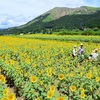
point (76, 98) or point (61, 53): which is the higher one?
point (76, 98)

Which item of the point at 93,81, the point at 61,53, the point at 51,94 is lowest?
the point at 61,53

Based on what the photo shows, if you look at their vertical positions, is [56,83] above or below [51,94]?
below

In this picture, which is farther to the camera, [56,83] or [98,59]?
[98,59]

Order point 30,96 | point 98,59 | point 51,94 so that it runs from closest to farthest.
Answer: point 51,94 → point 30,96 → point 98,59

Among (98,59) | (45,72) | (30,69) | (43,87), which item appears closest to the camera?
(43,87)

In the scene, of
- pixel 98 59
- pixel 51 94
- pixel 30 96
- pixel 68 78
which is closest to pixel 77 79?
pixel 68 78

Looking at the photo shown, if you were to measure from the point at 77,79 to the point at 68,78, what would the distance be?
0.35 m

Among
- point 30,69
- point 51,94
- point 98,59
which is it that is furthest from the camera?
point 98,59

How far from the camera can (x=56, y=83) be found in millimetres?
11664

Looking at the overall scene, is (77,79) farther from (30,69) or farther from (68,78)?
(30,69)

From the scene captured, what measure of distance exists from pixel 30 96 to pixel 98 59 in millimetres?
11926

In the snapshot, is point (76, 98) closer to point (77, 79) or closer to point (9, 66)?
point (77, 79)

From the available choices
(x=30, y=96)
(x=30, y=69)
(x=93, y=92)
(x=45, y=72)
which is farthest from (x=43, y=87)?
(x=30, y=69)

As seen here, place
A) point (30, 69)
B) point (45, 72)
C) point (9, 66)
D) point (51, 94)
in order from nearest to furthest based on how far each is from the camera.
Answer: point (51, 94), point (45, 72), point (30, 69), point (9, 66)
